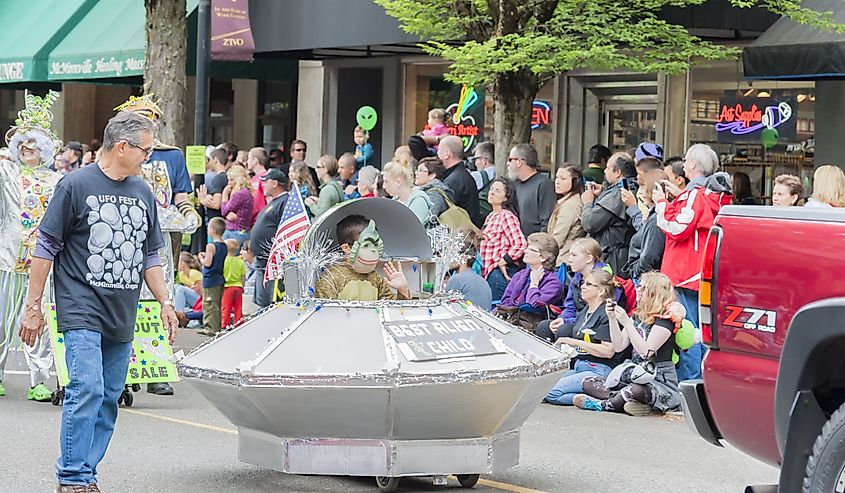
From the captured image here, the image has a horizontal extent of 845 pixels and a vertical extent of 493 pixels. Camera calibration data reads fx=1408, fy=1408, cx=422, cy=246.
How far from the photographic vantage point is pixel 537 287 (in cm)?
1234

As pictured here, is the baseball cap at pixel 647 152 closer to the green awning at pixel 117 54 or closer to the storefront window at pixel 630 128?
the storefront window at pixel 630 128

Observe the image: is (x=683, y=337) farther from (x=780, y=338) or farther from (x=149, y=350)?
(x=780, y=338)

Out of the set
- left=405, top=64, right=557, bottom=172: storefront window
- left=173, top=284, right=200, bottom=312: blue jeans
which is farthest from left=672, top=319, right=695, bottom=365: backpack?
left=405, top=64, right=557, bottom=172: storefront window

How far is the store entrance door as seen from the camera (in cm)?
1761

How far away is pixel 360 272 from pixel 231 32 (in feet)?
37.0

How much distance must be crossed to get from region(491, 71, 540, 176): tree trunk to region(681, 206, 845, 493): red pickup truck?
29.1 feet

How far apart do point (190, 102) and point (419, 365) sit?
19.8m

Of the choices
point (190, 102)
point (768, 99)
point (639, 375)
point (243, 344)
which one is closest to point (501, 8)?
point (768, 99)

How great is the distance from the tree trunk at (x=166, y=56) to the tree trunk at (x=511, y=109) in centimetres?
426

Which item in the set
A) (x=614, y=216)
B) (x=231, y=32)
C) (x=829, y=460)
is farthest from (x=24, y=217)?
(x=231, y=32)

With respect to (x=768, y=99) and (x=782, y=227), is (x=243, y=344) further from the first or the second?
(x=768, y=99)

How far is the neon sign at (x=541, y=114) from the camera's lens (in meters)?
19.0

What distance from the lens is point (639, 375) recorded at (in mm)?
10680

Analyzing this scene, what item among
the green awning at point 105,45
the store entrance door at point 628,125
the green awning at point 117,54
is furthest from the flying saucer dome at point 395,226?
the green awning at point 105,45
